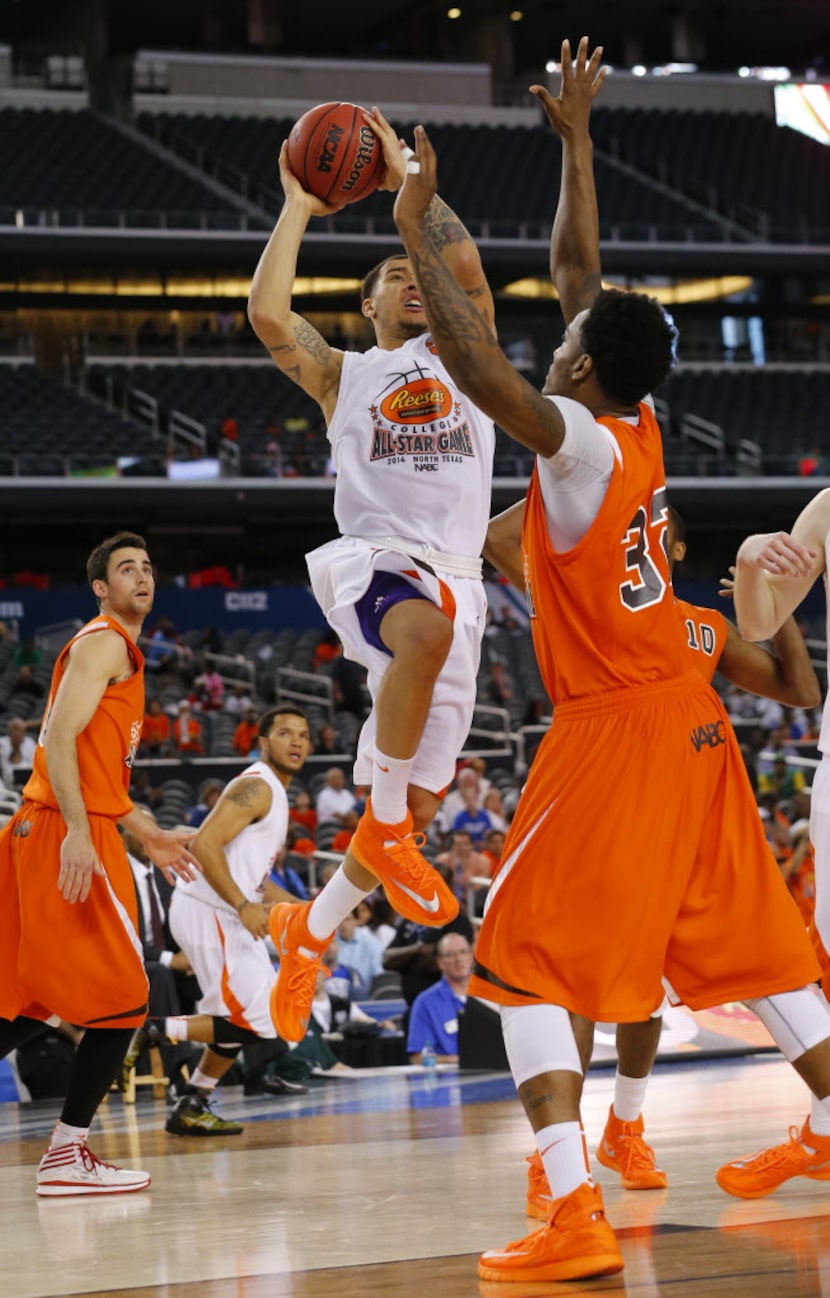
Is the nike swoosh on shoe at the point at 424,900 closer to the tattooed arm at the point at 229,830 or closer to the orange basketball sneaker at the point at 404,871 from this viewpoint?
the orange basketball sneaker at the point at 404,871

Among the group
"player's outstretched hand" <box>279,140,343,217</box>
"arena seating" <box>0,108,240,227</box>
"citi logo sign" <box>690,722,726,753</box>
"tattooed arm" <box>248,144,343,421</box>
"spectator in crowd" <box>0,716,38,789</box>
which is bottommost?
"spectator in crowd" <box>0,716,38,789</box>

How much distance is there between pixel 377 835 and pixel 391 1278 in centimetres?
158

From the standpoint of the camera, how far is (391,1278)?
3.60m

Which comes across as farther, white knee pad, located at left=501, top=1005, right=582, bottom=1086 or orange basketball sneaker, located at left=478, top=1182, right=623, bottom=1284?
white knee pad, located at left=501, top=1005, right=582, bottom=1086

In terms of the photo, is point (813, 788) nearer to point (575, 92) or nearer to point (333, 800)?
point (575, 92)

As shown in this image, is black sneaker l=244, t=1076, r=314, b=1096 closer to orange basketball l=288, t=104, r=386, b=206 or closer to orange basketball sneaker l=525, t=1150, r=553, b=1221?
orange basketball sneaker l=525, t=1150, r=553, b=1221

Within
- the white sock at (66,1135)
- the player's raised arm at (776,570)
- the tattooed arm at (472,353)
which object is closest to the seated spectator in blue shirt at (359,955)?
the white sock at (66,1135)

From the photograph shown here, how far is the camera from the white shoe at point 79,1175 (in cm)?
514

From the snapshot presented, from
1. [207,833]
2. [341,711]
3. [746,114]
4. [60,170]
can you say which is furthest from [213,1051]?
[746,114]

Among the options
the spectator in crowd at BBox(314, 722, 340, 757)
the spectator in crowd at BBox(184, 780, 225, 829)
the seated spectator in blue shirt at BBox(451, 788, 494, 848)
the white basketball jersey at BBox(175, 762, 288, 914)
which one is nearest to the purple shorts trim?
the white basketball jersey at BBox(175, 762, 288, 914)

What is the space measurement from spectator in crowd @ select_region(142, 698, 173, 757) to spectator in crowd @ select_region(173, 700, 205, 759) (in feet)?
0.30

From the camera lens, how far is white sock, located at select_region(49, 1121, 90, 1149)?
5.27 meters

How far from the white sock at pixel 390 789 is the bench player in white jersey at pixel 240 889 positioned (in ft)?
6.97

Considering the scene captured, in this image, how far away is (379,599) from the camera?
16.3 ft
